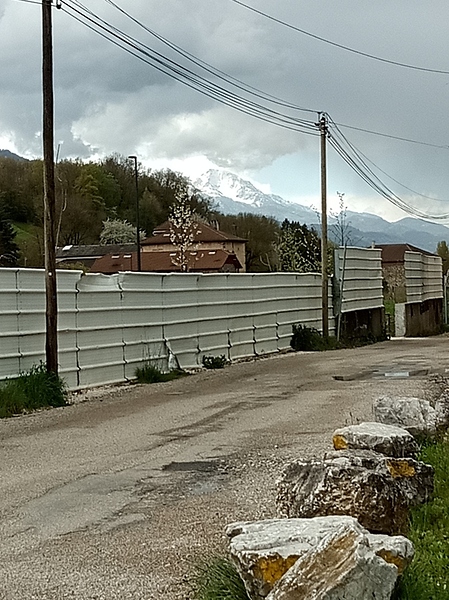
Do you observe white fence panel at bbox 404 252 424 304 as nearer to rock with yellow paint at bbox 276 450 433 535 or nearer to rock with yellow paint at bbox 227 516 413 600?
rock with yellow paint at bbox 276 450 433 535

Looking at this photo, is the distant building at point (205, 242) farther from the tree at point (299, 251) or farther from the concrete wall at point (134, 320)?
the concrete wall at point (134, 320)

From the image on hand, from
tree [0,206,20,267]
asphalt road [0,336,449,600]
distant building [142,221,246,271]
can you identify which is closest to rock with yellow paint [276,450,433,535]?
asphalt road [0,336,449,600]

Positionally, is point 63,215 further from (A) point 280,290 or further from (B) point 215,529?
(B) point 215,529

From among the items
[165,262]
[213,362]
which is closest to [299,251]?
[165,262]

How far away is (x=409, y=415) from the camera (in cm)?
926

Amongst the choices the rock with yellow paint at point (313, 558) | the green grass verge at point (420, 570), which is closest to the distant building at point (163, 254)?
the green grass verge at point (420, 570)

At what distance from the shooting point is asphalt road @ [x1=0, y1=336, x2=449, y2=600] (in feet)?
18.8

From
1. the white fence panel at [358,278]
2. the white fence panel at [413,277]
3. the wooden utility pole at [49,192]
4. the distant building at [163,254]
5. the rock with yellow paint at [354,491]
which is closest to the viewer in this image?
the rock with yellow paint at [354,491]

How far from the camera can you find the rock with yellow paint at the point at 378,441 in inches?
279

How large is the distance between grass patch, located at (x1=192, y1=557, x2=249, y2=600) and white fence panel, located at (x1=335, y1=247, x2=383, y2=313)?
29869 millimetres

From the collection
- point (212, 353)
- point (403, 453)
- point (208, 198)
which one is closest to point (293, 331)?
point (212, 353)

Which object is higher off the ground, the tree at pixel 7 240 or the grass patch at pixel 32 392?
the tree at pixel 7 240

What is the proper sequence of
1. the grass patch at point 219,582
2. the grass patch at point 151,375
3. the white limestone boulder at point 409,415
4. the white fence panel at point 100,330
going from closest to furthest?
1. the grass patch at point 219,582
2. the white limestone boulder at point 409,415
3. the white fence panel at point 100,330
4. the grass patch at point 151,375

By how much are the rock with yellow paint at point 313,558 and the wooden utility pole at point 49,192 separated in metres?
10.6
